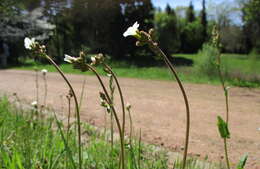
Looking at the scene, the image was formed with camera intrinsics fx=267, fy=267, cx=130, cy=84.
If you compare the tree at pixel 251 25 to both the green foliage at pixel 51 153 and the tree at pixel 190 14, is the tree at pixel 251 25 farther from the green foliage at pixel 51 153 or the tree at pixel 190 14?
the green foliage at pixel 51 153

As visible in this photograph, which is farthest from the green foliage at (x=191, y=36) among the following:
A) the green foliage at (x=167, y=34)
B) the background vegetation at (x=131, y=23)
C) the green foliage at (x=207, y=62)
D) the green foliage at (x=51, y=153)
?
the green foliage at (x=51, y=153)

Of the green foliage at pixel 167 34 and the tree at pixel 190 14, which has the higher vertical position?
the tree at pixel 190 14

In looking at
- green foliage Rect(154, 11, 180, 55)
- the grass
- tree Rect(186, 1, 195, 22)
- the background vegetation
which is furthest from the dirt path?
tree Rect(186, 1, 195, 22)

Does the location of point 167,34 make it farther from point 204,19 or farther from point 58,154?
point 58,154

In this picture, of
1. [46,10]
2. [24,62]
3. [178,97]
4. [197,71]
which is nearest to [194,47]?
[24,62]

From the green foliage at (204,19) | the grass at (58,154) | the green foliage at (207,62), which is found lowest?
the grass at (58,154)

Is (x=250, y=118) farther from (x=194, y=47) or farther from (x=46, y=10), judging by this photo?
(x=194, y=47)

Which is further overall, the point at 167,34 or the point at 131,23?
the point at 167,34

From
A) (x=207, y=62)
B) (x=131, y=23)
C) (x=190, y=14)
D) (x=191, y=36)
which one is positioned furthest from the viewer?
(x=190, y=14)

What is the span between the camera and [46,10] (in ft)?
10.4

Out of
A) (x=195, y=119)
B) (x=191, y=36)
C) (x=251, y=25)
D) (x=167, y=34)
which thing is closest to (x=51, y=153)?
(x=195, y=119)

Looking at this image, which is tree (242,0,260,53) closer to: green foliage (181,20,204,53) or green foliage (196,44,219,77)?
green foliage (181,20,204,53)

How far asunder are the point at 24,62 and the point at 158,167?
22.7 metres

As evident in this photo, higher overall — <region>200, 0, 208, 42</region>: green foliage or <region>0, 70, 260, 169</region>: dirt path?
<region>200, 0, 208, 42</region>: green foliage
